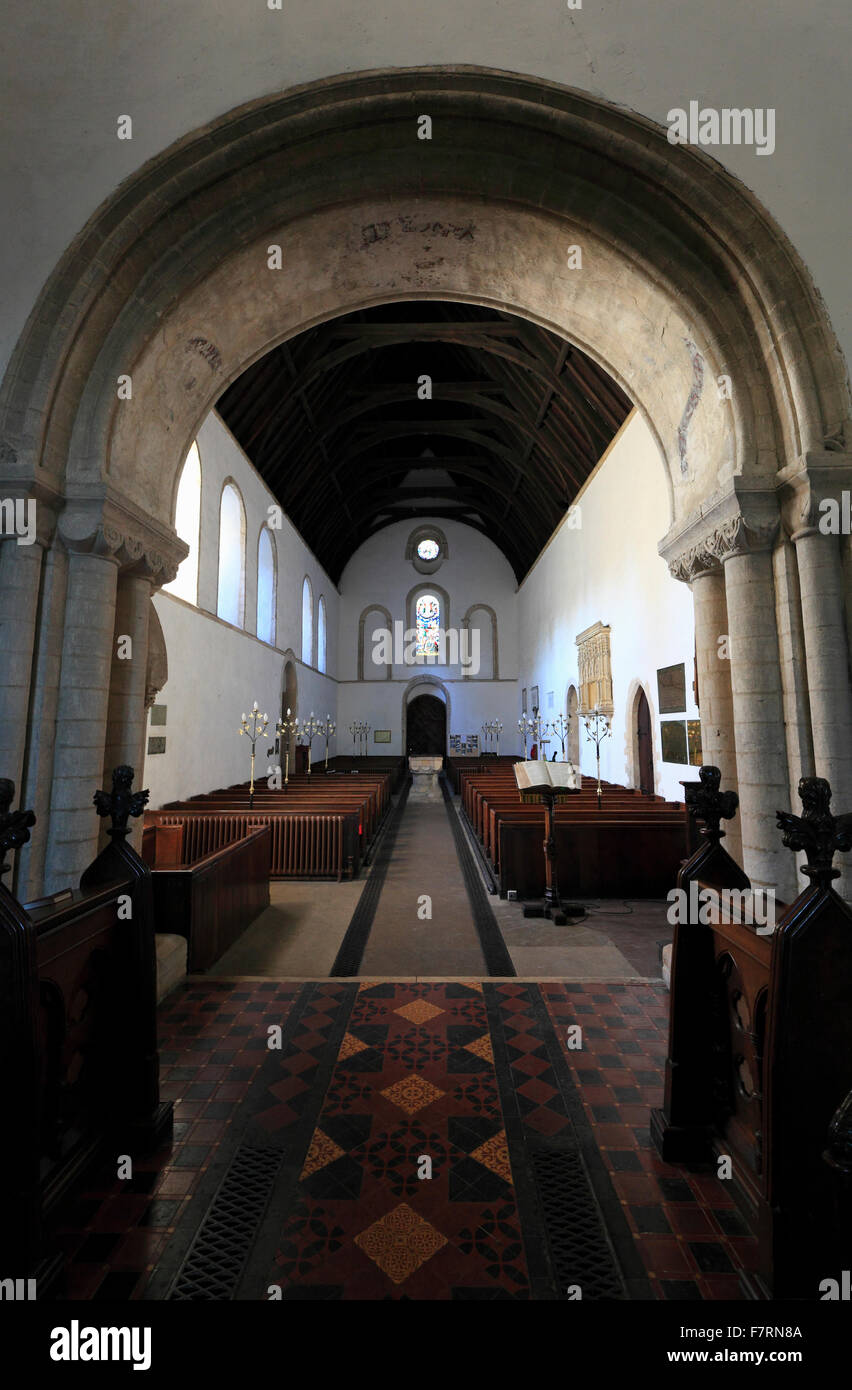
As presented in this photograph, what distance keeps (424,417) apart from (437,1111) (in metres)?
15.7

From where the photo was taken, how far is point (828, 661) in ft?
9.72

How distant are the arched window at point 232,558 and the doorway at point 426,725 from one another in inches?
460

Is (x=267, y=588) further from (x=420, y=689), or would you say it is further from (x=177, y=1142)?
(x=177, y=1142)

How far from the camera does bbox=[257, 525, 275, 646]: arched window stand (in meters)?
12.2

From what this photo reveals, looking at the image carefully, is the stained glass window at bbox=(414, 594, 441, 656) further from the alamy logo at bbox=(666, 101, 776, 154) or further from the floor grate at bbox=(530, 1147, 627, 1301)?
the floor grate at bbox=(530, 1147, 627, 1301)

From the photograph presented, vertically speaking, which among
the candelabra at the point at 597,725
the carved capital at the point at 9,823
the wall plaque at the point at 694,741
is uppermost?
the candelabra at the point at 597,725

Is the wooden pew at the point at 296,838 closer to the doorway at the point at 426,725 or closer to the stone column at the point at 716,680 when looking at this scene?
the stone column at the point at 716,680

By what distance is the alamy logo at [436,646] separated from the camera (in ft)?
69.7

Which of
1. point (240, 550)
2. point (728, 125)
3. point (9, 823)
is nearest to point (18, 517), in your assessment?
point (9, 823)

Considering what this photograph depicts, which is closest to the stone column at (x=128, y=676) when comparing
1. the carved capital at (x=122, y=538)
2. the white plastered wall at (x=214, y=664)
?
the carved capital at (x=122, y=538)

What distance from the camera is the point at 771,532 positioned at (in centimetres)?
317

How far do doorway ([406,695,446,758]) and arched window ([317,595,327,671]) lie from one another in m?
4.36

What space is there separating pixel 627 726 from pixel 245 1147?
7.99 m
